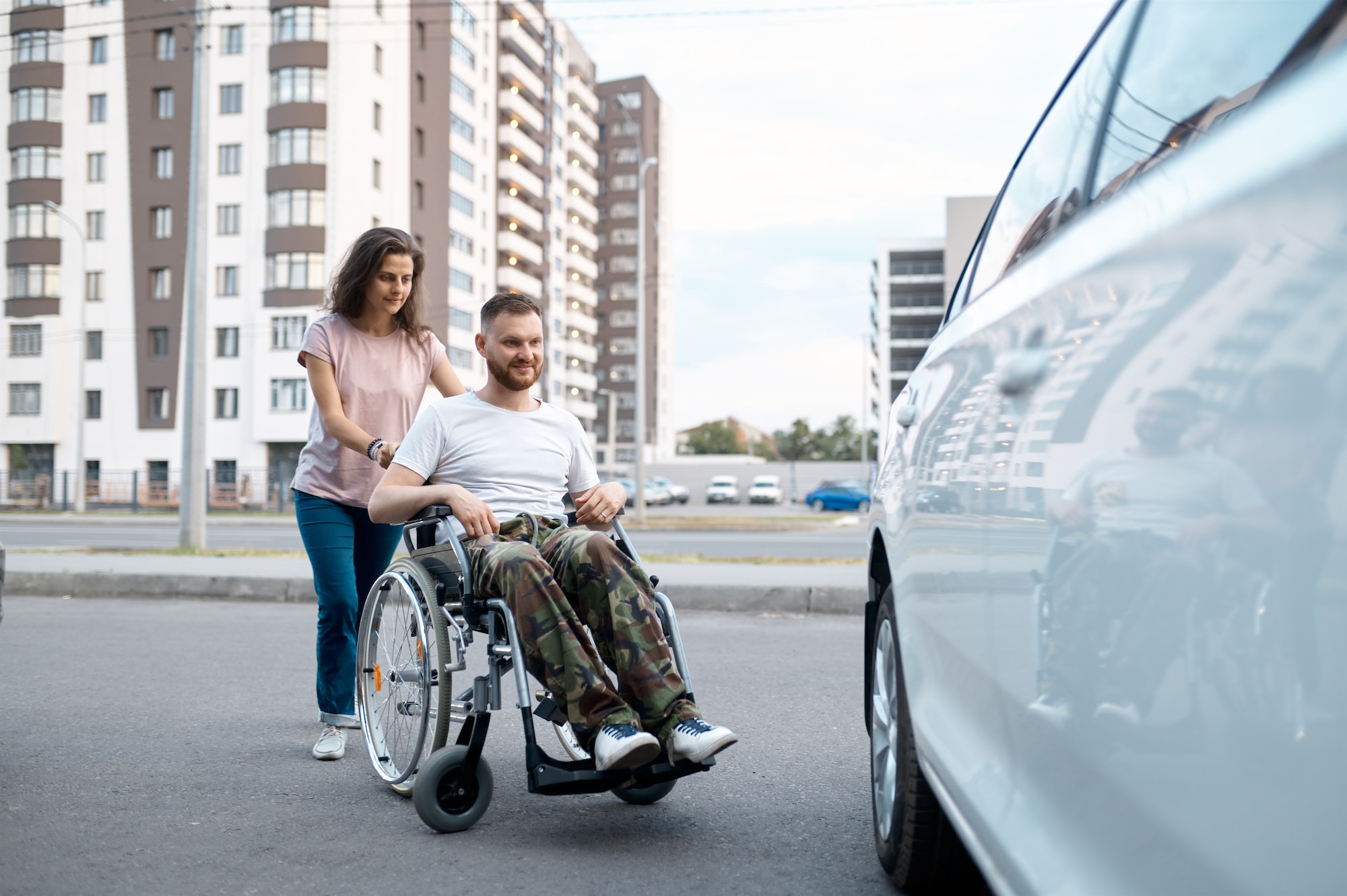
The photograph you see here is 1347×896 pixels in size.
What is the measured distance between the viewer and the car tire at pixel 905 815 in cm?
248

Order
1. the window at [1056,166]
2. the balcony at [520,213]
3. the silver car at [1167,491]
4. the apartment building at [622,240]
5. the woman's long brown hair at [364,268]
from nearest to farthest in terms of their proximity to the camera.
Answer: the silver car at [1167,491] → the window at [1056,166] → the woman's long brown hair at [364,268] → the balcony at [520,213] → the apartment building at [622,240]

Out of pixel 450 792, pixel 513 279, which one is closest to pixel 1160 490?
pixel 450 792

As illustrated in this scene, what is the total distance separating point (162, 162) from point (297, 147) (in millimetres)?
6486

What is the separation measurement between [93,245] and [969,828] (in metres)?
52.2

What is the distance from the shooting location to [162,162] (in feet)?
152

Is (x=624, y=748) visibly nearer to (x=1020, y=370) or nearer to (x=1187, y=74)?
(x=1020, y=370)

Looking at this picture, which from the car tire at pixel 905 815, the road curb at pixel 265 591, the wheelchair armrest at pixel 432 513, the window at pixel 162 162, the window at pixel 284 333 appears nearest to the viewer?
the car tire at pixel 905 815

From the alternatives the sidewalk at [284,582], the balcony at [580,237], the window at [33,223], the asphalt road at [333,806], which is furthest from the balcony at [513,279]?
the asphalt road at [333,806]

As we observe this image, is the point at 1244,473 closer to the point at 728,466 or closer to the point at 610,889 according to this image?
the point at 610,889

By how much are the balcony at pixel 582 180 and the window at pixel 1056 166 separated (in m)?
81.3

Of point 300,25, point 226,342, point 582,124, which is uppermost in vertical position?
point 582,124

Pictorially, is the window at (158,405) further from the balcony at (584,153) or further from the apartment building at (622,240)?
the apartment building at (622,240)

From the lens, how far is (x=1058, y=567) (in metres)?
1.45

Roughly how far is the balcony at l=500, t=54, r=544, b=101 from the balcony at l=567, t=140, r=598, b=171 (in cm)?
1113
